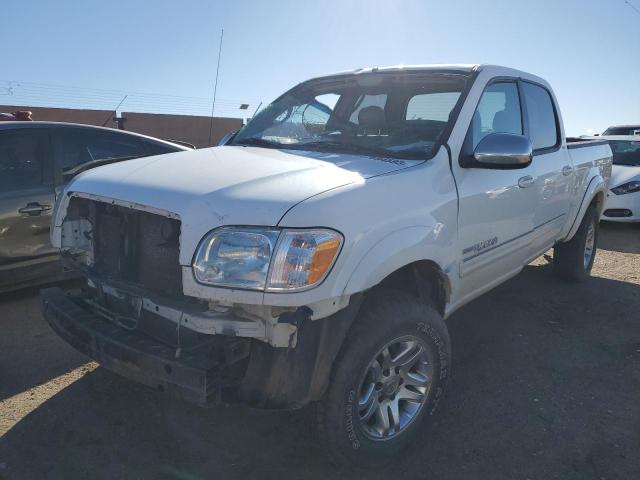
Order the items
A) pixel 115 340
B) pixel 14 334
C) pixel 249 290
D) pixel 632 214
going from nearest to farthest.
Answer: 1. pixel 249 290
2. pixel 115 340
3. pixel 14 334
4. pixel 632 214

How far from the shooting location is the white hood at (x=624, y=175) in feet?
27.4

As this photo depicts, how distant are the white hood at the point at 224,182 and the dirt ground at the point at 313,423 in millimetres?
1095

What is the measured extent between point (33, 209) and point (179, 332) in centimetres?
273

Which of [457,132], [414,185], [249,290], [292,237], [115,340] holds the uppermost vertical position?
[457,132]

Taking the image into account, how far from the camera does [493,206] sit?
10.4 ft

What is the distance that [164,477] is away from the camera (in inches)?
95.6

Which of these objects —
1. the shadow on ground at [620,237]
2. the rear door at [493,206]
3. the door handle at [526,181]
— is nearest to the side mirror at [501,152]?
the rear door at [493,206]

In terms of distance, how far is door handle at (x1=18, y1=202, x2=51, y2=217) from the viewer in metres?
4.19

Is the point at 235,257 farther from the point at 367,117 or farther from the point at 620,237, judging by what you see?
the point at 620,237

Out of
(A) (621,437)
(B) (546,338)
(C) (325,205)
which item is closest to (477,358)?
(B) (546,338)

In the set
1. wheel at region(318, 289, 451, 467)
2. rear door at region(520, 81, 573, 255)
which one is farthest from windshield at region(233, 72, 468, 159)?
rear door at region(520, 81, 573, 255)

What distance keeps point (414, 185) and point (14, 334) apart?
3.17 m

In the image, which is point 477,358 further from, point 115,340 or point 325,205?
point 115,340

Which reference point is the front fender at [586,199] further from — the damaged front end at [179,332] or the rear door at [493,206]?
the damaged front end at [179,332]
